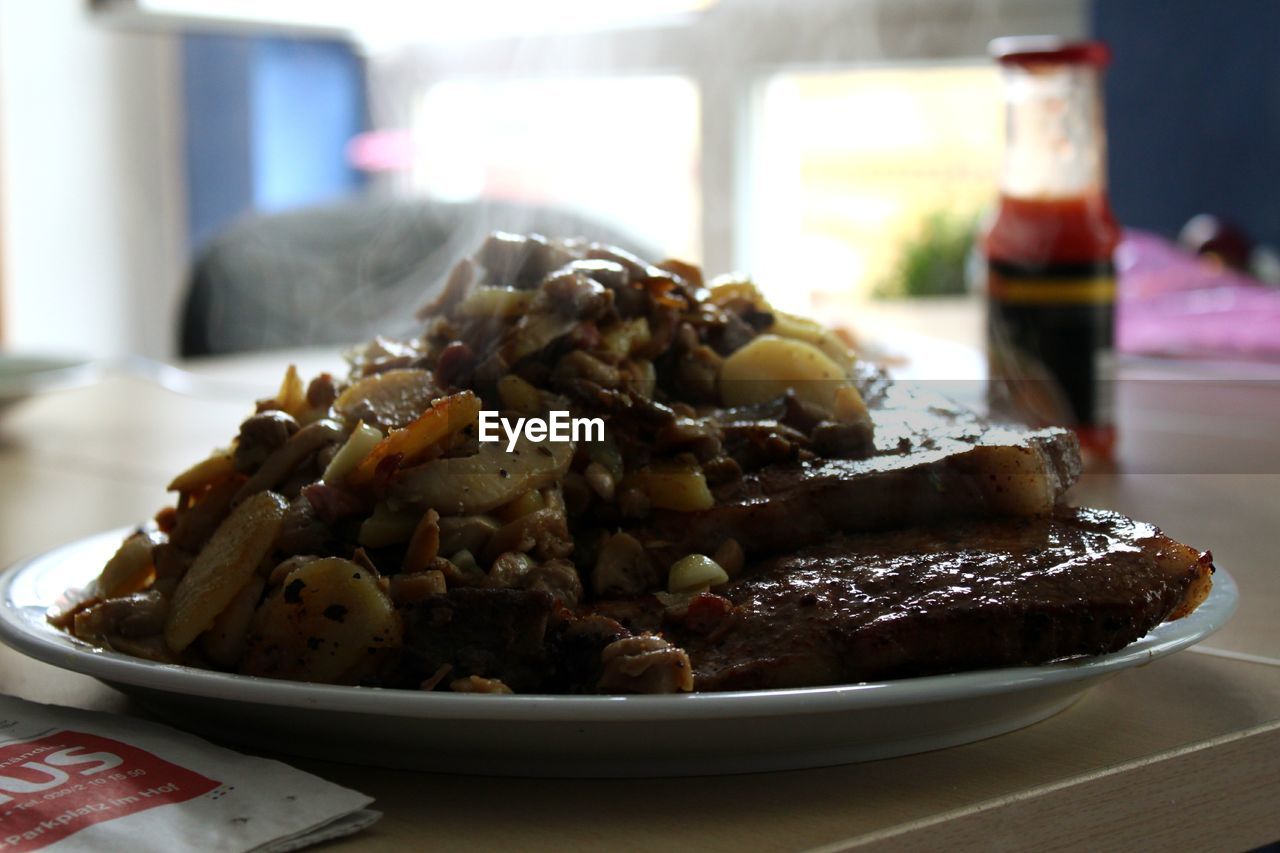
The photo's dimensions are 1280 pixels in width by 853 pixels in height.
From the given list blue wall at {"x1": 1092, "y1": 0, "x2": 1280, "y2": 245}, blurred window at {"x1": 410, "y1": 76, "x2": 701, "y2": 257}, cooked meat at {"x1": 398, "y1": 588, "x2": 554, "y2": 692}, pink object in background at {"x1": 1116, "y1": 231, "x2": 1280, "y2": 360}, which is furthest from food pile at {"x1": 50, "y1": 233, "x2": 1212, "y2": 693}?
blue wall at {"x1": 1092, "y1": 0, "x2": 1280, "y2": 245}

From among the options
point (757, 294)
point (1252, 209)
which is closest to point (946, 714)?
point (757, 294)

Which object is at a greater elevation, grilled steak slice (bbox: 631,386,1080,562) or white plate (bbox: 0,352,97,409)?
grilled steak slice (bbox: 631,386,1080,562)

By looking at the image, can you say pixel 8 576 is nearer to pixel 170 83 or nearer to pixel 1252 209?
pixel 1252 209

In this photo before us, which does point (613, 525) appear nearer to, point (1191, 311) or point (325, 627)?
point (325, 627)

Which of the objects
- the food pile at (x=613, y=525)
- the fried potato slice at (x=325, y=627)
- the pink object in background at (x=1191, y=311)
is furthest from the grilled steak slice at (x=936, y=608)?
the pink object in background at (x=1191, y=311)

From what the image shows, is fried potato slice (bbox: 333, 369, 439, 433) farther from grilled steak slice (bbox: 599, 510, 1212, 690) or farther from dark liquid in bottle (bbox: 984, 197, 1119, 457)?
dark liquid in bottle (bbox: 984, 197, 1119, 457)

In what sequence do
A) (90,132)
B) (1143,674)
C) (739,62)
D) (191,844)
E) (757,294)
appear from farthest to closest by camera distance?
(90,132), (739,62), (757,294), (1143,674), (191,844)
